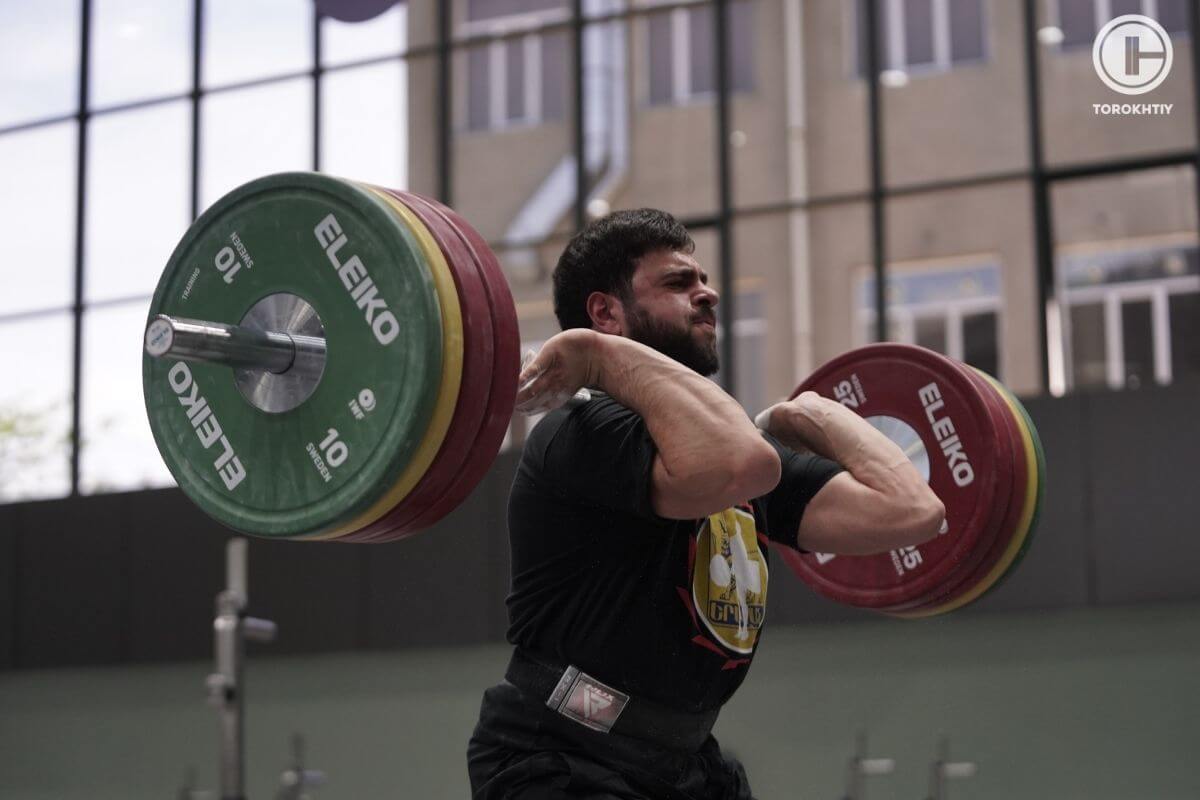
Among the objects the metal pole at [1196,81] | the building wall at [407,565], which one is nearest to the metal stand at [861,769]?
the building wall at [407,565]

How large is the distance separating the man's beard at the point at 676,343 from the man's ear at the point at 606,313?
0.10 ft

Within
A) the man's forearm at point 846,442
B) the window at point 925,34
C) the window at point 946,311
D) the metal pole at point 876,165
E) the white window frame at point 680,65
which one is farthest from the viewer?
the white window frame at point 680,65

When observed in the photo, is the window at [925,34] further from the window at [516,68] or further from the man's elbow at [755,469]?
the man's elbow at [755,469]

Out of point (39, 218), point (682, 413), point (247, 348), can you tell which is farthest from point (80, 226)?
point (682, 413)

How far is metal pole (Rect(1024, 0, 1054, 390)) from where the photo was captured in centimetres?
832

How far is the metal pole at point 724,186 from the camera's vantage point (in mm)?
9000

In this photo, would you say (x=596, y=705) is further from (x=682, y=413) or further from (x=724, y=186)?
(x=724, y=186)

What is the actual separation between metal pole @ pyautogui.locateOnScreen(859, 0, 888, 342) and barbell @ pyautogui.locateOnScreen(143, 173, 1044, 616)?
664 cm

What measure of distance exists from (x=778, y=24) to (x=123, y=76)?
4.56m

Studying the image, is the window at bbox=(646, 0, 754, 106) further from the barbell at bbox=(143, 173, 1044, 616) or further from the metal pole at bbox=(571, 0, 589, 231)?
the barbell at bbox=(143, 173, 1044, 616)

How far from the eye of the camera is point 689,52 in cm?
948

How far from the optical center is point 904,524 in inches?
95.4
